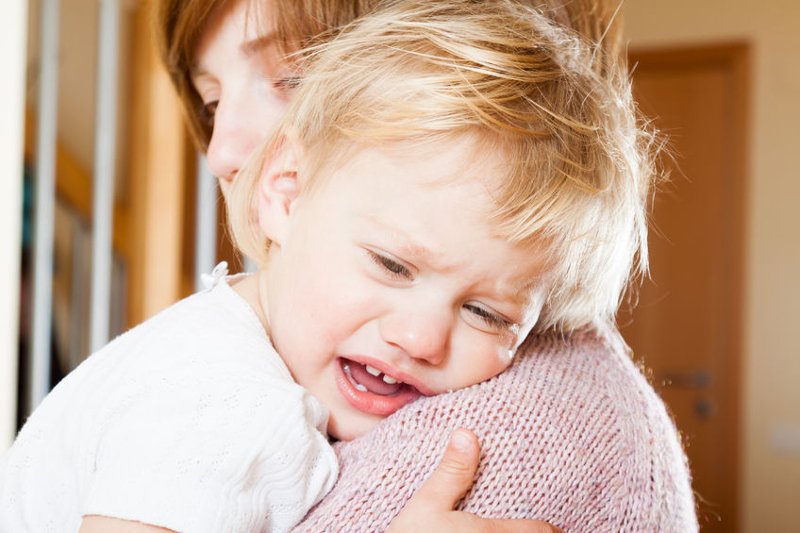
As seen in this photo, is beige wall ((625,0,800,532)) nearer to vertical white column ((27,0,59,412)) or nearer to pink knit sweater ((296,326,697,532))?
vertical white column ((27,0,59,412))

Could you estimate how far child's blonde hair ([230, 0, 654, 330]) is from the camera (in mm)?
933

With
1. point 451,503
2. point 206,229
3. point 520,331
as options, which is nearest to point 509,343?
point 520,331

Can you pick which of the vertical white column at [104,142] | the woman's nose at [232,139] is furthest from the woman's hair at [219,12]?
the vertical white column at [104,142]

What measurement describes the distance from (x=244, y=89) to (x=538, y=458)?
24.3 inches

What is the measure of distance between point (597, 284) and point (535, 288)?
0.11 metres

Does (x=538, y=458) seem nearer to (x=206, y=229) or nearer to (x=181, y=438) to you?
(x=181, y=438)

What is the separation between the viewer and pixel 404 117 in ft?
3.06

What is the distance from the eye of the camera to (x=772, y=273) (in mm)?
4555

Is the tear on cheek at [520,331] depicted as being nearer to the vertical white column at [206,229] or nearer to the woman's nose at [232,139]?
the woman's nose at [232,139]

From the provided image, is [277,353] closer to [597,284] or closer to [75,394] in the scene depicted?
[75,394]

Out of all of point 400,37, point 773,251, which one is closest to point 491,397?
point 400,37

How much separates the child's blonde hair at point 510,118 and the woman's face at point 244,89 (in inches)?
2.0

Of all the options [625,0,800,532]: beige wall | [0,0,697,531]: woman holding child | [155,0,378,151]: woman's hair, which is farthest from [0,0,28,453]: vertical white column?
[625,0,800,532]: beige wall

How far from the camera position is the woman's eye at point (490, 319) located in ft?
3.25
